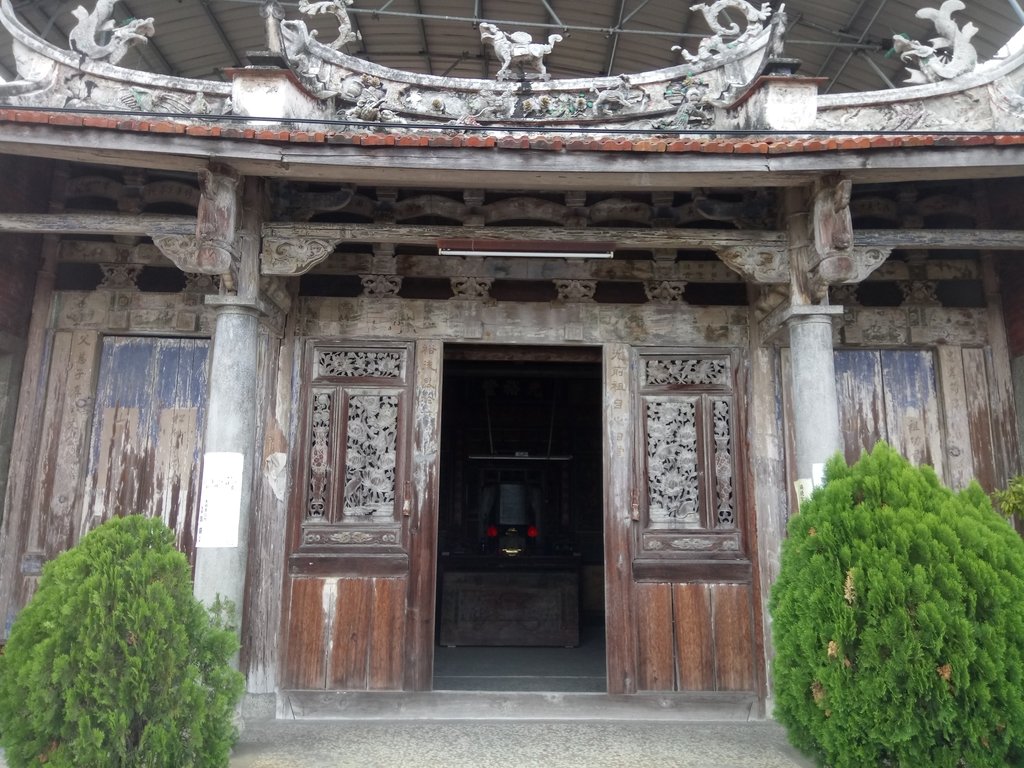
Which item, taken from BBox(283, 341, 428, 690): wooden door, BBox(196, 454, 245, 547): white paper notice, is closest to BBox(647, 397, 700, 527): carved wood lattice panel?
BBox(283, 341, 428, 690): wooden door

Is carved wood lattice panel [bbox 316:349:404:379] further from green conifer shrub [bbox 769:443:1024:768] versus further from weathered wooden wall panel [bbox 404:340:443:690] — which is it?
green conifer shrub [bbox 769:443:1024:768]

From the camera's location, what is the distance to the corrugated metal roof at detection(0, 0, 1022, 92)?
951 centimetres

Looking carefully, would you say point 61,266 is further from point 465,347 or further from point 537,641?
point 537,641

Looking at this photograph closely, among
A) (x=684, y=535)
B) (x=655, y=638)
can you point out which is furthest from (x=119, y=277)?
(x=655, y=638)

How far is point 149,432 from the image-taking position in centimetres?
644

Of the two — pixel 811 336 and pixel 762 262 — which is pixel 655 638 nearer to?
pixel 811 336

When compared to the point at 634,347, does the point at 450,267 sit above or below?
above

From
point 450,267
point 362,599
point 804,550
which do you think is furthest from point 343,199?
point 804,550

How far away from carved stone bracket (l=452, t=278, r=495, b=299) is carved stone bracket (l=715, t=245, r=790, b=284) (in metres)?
2.05

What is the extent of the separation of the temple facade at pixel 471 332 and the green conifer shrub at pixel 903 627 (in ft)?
5.57

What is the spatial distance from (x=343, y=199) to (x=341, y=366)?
4.64 ft

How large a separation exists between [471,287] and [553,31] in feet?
22.4

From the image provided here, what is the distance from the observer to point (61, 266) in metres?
6.62

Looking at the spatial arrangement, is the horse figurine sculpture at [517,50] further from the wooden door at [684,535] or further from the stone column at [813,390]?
the stone column at [813,390]
